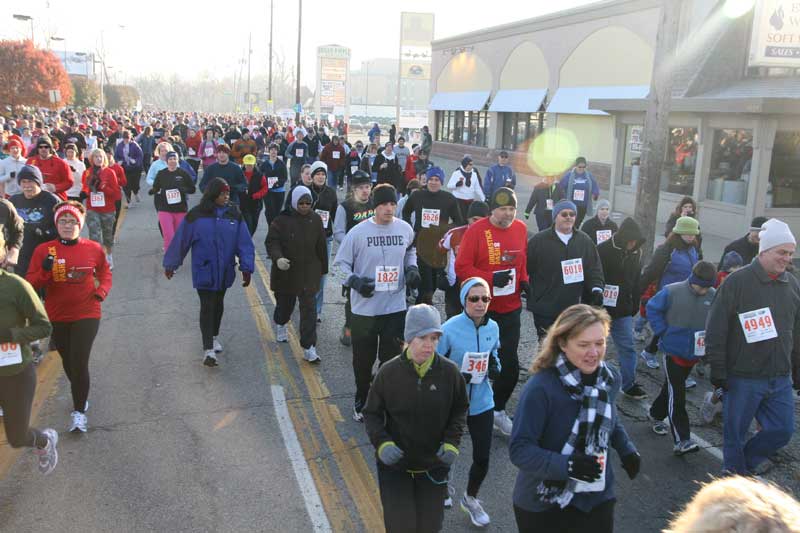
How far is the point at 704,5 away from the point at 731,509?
2131cm

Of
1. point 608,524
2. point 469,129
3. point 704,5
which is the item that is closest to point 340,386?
point 608,524

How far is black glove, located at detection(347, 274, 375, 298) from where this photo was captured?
6.19 metres

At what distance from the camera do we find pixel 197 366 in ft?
25.6

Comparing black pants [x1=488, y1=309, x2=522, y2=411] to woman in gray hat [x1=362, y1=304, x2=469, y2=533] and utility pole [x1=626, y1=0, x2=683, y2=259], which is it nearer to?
woman in gray hat [x1=362, y1=304, x2=469, y2=533]

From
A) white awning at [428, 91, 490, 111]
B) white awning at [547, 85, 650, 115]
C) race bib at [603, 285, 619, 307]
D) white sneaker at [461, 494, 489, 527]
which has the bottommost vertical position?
white sneaker at [461, 494, 489, 527]

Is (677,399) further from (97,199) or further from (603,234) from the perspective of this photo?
(97,199)

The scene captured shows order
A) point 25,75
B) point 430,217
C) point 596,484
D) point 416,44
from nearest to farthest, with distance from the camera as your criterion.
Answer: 1. point 596,484
2. point 430,217
3. point 25,75
4. point 416,44

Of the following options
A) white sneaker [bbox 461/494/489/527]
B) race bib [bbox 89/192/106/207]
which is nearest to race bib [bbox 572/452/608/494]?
white sneaker [bbox 461/494/489/527]

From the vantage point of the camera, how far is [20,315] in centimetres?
496

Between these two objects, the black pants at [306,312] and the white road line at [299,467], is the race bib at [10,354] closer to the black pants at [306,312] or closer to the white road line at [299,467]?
the white road line at [299,467]

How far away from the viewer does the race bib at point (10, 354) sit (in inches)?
192

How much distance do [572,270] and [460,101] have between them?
3418cm

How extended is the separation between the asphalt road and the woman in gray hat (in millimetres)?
972

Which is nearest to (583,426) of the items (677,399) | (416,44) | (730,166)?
(677,399)
